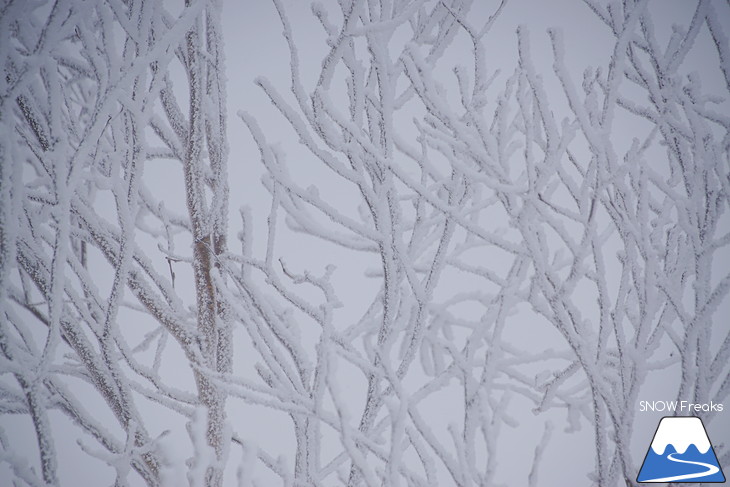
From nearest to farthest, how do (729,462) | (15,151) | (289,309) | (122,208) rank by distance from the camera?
(15,151) → (122,208) → (729,462) → (289,309)

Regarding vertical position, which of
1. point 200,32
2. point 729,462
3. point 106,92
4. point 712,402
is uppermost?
point 200,32

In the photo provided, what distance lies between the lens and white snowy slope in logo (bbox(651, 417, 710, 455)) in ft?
4.48

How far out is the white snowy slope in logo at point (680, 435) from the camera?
1.37 meters

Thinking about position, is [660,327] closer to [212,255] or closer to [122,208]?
[212,255]

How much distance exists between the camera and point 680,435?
1.41 m

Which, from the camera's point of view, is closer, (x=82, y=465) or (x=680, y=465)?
(x=680, y=465)

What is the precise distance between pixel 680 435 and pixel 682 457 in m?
0.10

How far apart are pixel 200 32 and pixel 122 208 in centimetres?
79

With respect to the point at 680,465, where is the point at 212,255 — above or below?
above

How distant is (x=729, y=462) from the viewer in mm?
1388

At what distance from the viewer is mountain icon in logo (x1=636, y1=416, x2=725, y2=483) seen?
1.38m

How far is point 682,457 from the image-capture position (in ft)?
4.72

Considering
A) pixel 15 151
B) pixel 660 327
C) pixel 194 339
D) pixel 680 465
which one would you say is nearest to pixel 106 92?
pixel 15 151

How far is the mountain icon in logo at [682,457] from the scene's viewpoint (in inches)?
54.2
